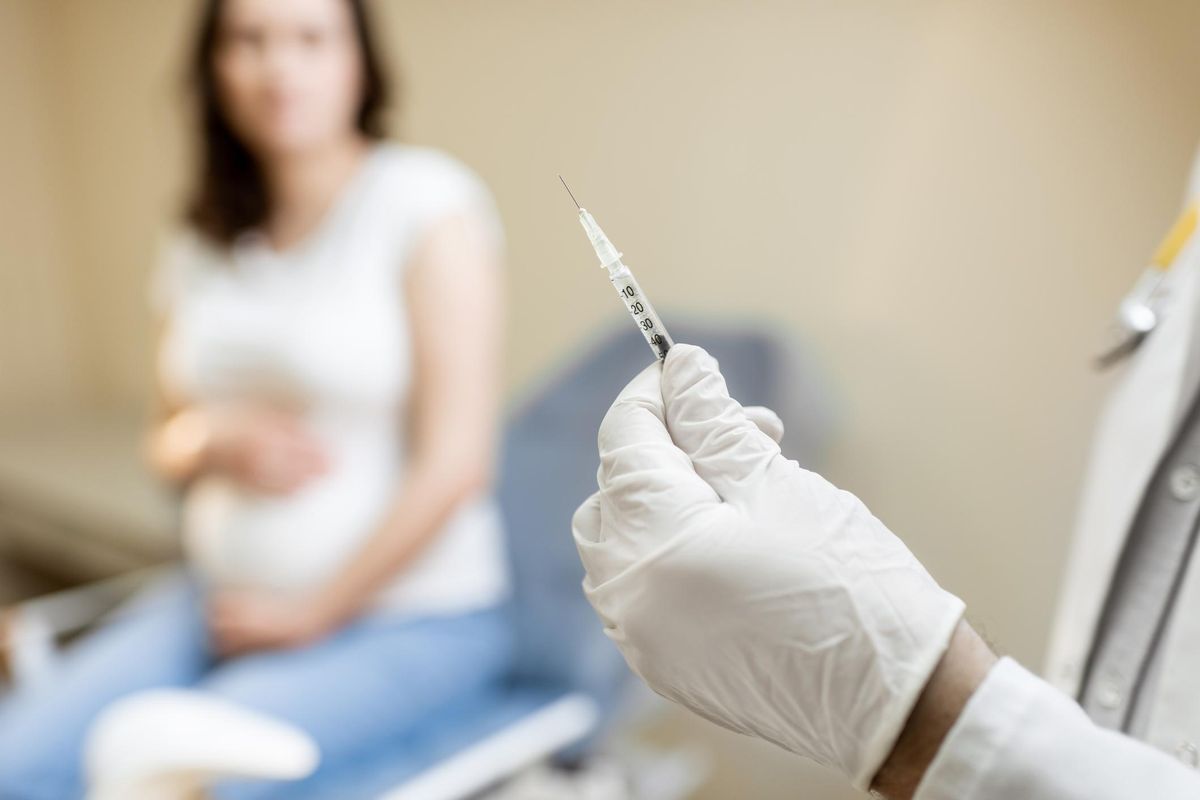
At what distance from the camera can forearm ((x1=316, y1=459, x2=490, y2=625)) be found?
109 cm

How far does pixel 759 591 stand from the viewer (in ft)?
1.23

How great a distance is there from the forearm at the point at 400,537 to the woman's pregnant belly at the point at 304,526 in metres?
0.03

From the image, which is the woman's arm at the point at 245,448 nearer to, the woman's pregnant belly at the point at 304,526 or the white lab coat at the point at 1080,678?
the woman's pregnant belly at the point at 304,526

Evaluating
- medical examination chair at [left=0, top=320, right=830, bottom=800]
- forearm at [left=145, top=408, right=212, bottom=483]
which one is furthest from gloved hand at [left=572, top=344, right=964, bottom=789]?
forearm at [left=145, top=408, right=212, bottom=483]

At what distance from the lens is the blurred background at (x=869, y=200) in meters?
0.97

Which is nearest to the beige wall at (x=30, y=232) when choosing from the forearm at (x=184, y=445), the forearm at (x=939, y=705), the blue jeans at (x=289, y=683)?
the forearm at (x=184, y=445)

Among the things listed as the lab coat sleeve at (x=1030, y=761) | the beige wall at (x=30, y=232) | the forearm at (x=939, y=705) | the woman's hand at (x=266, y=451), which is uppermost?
the beige wall at (x=30, y=232)

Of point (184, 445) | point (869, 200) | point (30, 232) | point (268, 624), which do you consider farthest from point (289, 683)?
point (30, 232)

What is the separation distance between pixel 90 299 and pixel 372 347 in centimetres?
187

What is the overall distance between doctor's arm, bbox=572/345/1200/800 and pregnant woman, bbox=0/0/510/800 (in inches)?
28.3

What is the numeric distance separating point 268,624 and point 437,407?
307 millimetres

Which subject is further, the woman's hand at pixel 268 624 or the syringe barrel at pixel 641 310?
the woman's hand at pixel 268 624

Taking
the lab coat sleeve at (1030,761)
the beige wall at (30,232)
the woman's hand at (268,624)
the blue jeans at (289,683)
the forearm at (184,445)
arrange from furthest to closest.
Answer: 1. the beige wall at (30,232)
2. the forearm at (184,445)
3. the woman's hand at (268,624)
4. the blue jeans at (289,683)
5. the lab coat sleeve at (1030,761)

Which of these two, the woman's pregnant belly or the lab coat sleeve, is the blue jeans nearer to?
the woman's pregnant belly
